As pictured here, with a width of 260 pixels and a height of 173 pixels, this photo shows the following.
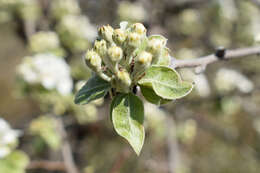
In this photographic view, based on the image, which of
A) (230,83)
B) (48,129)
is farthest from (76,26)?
(230,83)

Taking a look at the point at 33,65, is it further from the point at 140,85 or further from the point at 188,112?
the point at 188,112

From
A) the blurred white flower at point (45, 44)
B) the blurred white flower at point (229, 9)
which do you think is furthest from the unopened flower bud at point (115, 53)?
the blurred white flower at point (229, 9)

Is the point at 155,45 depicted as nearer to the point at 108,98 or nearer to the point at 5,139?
the point at 5,139

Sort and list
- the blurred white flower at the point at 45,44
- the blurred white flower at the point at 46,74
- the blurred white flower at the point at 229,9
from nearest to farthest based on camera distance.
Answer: the blurred white flower at the point at 46,74
the blurred white flower at the point at 45,44
the blurred white flower at the point at 229,9

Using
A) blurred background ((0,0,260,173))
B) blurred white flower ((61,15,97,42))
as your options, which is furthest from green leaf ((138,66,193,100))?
blurred white flower ((61,15,97,42))

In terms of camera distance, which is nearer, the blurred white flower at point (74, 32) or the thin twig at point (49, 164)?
the thin twig at point (49, 164)

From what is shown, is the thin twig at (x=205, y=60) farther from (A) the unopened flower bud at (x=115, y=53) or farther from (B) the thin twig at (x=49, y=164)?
(B) the thin twig at (x=49, y=164)

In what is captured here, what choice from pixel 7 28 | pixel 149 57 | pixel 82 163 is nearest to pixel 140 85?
pixel 149 57
